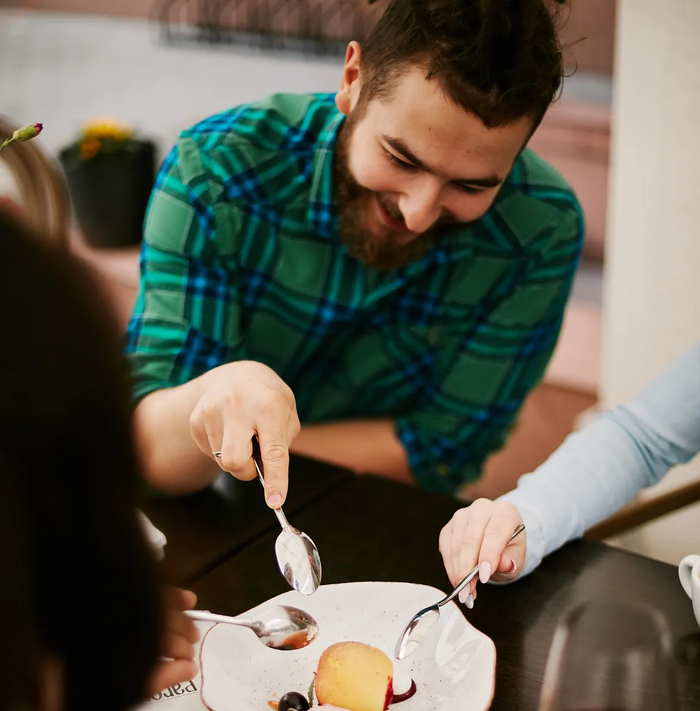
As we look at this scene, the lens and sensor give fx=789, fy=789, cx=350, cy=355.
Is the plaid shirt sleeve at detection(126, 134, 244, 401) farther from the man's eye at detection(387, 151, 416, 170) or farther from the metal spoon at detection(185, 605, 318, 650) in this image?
the metal spoon at detection(185, 605, 318, 650)

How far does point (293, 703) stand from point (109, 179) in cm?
249

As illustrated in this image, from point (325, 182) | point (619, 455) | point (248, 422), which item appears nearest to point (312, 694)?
point (248, 422)

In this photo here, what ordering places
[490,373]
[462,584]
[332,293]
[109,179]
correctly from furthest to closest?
[109,179] → [490,373] → [332,293] → [462,584]

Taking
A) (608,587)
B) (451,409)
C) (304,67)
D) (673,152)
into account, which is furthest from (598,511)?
(304,67)

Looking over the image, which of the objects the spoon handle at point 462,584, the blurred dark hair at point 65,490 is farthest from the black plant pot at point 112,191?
the blurred dark hair at point 65,490

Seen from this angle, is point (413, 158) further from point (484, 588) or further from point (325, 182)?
point (484, 588)

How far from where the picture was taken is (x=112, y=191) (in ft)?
9.34

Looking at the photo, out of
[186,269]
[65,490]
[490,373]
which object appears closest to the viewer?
[65,490]

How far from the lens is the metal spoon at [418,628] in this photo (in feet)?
2.30

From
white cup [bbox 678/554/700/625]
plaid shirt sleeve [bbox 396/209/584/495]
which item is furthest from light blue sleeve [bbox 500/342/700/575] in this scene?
plaid shirt sleeve [bbox 396/209/584/495]

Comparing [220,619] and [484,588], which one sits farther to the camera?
[484,588]

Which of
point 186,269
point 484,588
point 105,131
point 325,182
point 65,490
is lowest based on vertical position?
point 105,131

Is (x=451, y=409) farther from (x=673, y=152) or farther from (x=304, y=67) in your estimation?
Result: (x=304, y=67)

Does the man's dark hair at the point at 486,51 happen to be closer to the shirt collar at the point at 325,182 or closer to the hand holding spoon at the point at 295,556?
the shirt collar at the point at 325,182
